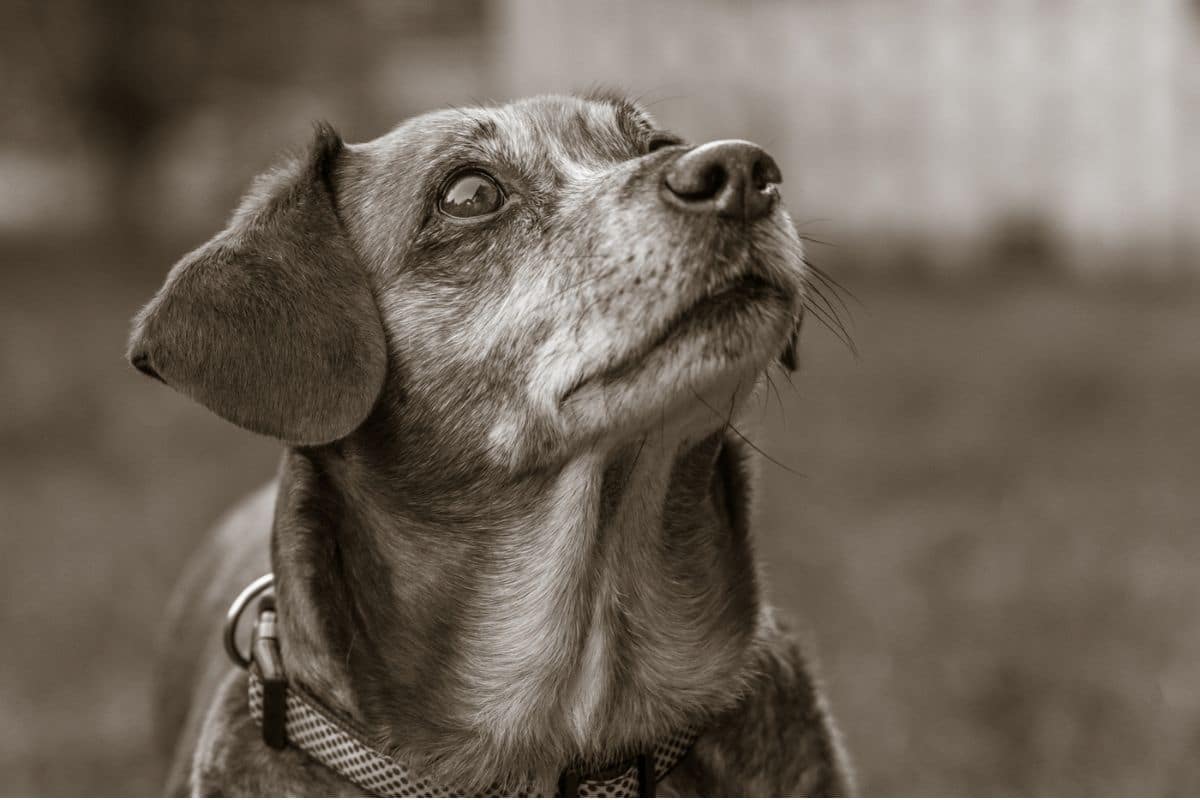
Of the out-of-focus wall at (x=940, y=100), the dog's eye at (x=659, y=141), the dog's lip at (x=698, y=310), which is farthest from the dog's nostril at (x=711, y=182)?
the out-of-focus wall at (x=940, y=100)

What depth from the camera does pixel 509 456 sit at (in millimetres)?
3045

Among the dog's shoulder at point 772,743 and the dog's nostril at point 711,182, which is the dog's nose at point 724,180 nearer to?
the dog's nostril at point 711,182

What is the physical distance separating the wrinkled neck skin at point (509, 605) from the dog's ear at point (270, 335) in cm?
21

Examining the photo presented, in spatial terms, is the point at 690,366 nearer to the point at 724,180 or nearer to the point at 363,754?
the point at 724,180

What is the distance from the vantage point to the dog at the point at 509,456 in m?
2.91

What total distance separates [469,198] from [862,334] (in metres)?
8.37

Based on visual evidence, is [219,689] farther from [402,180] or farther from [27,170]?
[27,170]

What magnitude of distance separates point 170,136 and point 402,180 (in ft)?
51.1

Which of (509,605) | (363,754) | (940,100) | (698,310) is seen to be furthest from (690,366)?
(940,100)

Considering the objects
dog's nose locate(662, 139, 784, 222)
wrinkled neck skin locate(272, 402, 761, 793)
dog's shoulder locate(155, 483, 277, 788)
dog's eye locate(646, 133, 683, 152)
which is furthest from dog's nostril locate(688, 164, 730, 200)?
dog's shoulder locate(155, 483, 277, 788)

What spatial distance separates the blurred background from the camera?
5207 millimetres

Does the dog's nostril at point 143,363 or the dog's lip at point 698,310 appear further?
the dog's nostril at point 143,363

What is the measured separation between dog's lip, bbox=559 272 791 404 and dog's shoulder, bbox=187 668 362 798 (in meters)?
1.02

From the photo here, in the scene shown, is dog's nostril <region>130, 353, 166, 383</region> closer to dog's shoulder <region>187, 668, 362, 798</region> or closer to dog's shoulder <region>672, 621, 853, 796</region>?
dog's shoulder <region>187, 668, 362, 798</region>
